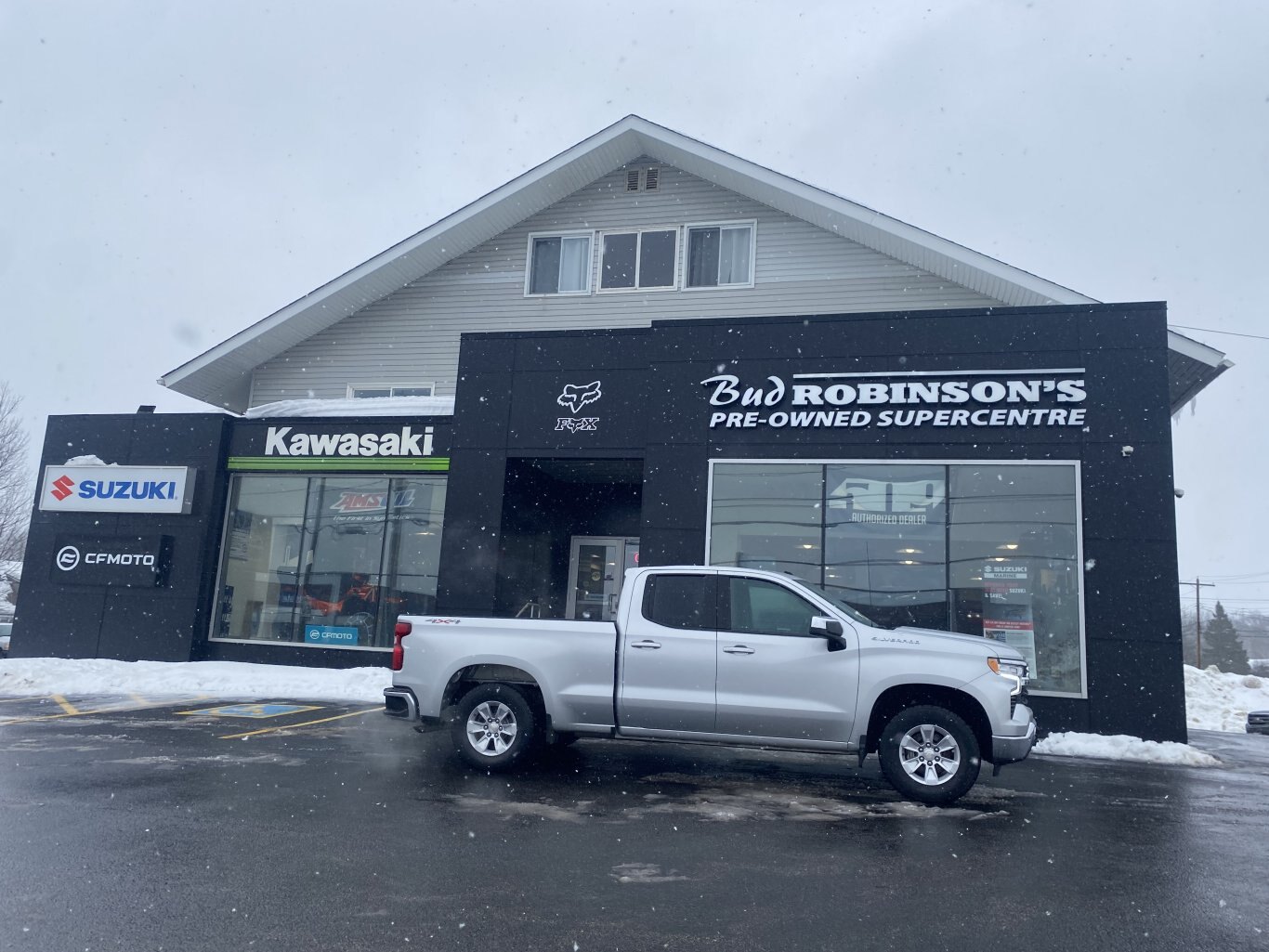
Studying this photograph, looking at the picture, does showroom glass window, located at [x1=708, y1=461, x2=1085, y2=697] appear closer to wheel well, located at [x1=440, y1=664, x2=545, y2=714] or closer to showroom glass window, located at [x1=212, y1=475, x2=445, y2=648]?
wheel well, located at [x1=440, y1=664, x2=545, y2=714]

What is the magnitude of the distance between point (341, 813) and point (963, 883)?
13.5 feet

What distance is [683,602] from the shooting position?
332 inches

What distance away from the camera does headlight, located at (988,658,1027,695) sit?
25.1 feet

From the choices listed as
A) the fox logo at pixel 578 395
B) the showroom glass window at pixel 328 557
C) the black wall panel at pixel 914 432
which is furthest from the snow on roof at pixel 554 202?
the fox logo at pixel 578 395

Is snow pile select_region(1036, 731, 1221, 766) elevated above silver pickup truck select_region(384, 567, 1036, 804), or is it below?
below

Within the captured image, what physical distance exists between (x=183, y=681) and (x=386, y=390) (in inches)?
283

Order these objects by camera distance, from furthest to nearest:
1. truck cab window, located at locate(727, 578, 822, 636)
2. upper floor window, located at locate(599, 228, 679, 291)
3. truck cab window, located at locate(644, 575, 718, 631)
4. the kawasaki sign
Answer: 1. upper floor window, located at locate(599, 228, 679, 291)
2. the kawasaki sign
3. truck cab window, located at locate(644, 575, 718, 631)
4. truck cab window, located at locate(727, 578, 822, 636)

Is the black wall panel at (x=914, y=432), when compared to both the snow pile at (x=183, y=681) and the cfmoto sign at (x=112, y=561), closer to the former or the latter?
the snow pile at (x=183, y=681)

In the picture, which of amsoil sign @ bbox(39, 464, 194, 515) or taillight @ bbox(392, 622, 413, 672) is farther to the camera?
amsoil sign @ bbox(39, 464, 194, 515)

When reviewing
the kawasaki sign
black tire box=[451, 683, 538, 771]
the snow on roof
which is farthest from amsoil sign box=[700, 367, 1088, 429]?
black tire box=[451, 683, 538, 771]

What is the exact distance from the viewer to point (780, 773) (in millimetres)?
8828

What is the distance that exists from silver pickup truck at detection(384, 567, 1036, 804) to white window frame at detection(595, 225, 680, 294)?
1068cm

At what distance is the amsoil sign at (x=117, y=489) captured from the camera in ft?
59.2

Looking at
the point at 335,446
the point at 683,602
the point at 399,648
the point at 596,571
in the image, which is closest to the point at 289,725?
the point at 399,648
